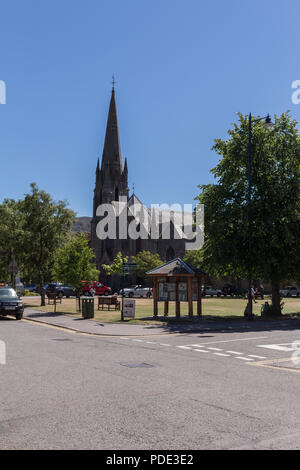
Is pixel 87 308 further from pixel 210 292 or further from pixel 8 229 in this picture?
pixel 210 292

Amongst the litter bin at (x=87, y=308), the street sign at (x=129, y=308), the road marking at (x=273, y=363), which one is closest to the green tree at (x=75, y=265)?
the litter bin at (x=87, y=308)

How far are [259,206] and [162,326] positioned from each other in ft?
28.7

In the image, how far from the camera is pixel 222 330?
18797mm

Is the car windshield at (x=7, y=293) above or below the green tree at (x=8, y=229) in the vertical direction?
below

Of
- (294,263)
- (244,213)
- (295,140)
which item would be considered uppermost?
(295,140)

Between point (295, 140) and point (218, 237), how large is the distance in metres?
7.29

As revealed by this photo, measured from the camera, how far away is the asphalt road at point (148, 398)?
5.21m

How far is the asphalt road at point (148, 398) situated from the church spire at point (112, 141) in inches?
3104

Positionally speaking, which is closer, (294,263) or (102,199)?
(294,263)

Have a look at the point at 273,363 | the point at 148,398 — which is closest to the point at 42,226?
the point at 273,363

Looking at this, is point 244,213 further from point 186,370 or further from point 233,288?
point 233,288

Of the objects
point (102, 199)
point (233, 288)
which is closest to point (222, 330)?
point (233, 288)

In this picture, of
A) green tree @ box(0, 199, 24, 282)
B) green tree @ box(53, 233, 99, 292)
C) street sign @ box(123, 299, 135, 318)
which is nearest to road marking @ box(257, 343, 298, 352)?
street sign @ box(123, 299, 135, 318)

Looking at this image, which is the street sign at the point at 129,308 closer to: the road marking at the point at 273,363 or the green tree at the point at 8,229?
the road marking at the point at 273,363
